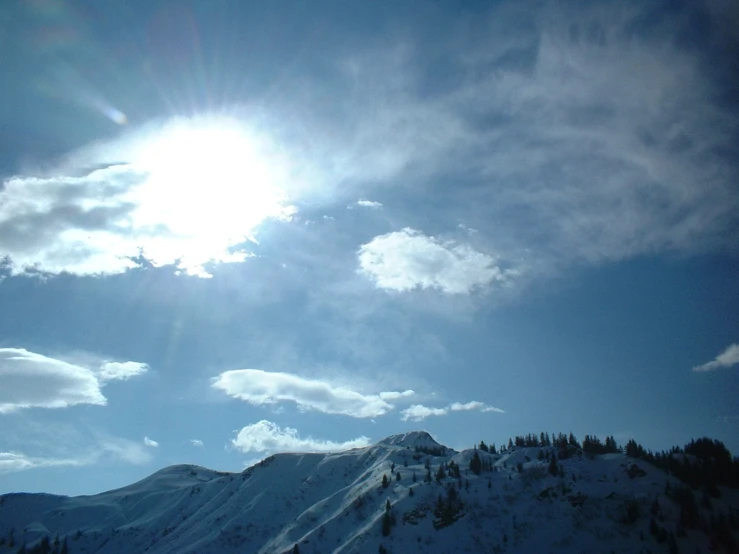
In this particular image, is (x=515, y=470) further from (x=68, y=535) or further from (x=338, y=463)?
(x=68, y=535)

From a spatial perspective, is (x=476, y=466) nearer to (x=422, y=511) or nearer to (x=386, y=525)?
(x=422, y=511)

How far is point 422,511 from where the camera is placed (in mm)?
105125

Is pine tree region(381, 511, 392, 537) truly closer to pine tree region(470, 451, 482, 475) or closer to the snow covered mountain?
the snow covered mountain

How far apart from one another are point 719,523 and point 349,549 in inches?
2320

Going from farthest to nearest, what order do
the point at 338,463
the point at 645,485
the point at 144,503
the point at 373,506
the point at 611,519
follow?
the point at 144,503 < the point at 338,463 < the point at 373,506 < the point at 645,485 < the point at 611,519

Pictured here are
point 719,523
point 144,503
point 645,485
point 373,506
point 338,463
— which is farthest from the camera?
point 144,503

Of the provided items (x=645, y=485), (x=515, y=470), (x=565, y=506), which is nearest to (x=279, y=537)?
(x=515, y=470)

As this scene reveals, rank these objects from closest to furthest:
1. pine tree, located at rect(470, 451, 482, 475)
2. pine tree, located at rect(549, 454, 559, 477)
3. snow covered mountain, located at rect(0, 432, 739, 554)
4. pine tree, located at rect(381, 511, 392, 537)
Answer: snow covered mountain, located at rect(0, 432, 739, 554) → pine tree, located at rect(381, 511, 392, 537) → pine tree, located at rect(549, 454, 559, 477) → pine tree, located at rect(470, 451, 482, 475)

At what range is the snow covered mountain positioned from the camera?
289 ft

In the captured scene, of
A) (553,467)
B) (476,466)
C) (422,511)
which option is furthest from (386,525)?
(553,467)

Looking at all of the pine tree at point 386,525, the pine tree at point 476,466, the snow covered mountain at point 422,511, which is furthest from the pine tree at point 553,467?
the pine tree at point 386,525

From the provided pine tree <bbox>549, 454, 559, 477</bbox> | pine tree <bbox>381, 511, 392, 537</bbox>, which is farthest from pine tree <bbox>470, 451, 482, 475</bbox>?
pine tree <bbox>381, 511, 392, 537</bbox>

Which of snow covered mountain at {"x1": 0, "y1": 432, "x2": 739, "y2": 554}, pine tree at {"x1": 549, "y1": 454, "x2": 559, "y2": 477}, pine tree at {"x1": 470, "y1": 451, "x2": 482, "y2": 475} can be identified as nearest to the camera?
snow covered mountain at {"x1": 0, "y1": 432, "x2": 739, "y2": 554}

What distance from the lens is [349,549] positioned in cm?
9812
